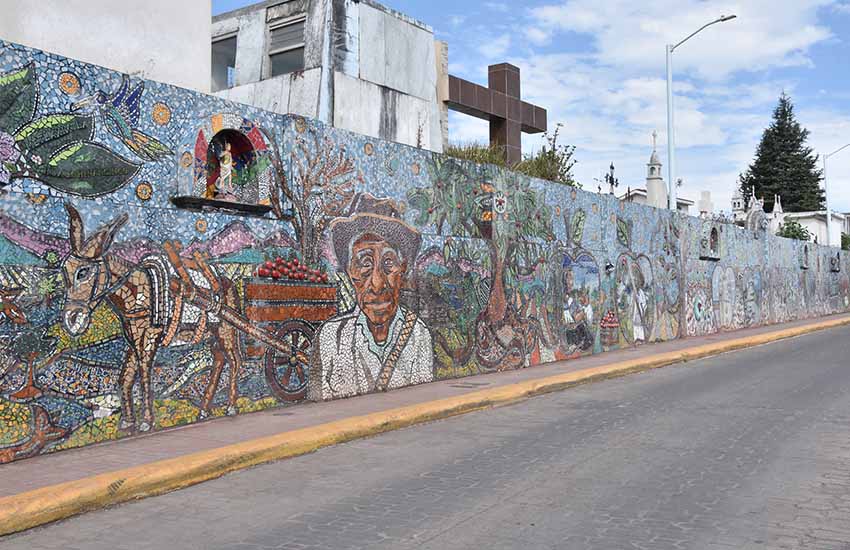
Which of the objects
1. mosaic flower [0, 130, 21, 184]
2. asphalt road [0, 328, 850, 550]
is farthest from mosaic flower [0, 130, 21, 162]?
→ asphalt road [0, 328, 850, 550]

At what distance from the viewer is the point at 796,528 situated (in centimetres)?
517

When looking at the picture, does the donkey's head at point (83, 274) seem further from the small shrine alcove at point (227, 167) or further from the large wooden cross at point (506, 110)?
the large wooden cross at point (506, 110)

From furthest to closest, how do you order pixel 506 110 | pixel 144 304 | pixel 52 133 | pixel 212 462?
pixel 506 110 < pixel 144 304 < pixel 52 133 < pixel 212 462

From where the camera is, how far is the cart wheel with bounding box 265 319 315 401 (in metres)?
9.70

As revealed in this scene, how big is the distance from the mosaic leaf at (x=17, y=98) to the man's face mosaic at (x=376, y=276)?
182 inches

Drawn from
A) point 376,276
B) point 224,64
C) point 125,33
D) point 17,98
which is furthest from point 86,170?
point 224,64

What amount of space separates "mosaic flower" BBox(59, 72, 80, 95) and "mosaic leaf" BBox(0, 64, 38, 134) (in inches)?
10.7

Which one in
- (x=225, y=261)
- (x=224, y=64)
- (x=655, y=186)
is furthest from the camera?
(x=655, y=186)

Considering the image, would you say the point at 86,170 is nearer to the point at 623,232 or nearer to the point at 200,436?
the point at 200,436

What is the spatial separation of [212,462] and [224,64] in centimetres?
1622

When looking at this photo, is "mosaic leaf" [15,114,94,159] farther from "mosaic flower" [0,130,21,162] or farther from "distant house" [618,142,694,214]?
"distant house" [618,142,694,214]

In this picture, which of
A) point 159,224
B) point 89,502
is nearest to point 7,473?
point 89,502

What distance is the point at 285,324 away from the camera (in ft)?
32.3

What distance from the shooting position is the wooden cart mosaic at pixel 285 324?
9414 mm
